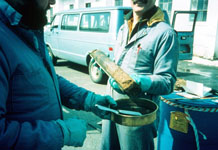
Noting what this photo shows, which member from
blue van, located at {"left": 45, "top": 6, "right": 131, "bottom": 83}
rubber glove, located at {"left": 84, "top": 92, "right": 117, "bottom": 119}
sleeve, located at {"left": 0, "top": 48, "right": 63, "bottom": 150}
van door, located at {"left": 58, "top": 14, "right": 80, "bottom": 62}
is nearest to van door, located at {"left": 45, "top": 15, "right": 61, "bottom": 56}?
blue van, located at {"left": 45, "top": 6, "right": 131, "bottom": 83}

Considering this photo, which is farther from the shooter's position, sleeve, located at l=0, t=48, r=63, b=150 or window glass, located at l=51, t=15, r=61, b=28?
window glass, located at l=51, t=15, r=61, b=28

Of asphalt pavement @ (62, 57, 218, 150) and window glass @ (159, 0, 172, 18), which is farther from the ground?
window glass @ (159, 0, 172, 18)

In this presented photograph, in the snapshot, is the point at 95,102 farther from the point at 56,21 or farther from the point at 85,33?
the point at 56,21

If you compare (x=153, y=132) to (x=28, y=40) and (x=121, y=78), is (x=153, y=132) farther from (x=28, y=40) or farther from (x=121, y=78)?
(x=28, y=40)

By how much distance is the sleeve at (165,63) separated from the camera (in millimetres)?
1716

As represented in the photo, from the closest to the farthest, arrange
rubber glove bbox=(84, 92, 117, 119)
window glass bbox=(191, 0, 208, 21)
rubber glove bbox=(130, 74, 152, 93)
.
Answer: rubber glove bbox=(84, 92, 117, 119)
rubber glove bbox=(130, 74, 152, 93)
window glass bbox=(191, 0, 208, 21)

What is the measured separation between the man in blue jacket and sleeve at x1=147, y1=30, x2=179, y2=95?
0.79 metres

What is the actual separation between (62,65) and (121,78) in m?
7.86

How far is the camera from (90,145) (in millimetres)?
3059

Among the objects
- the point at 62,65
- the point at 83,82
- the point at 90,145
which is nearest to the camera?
the point at 90,145

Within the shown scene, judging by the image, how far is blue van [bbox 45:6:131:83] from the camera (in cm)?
562

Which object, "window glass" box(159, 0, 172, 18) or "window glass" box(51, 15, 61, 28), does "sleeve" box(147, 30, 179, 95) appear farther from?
"window glass" box(159, 0, 172, 18)

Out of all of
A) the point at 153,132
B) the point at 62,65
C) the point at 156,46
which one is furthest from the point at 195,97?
the point at 62,65

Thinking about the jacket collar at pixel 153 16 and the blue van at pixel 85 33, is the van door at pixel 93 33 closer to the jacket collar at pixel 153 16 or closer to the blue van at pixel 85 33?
the blue van at pixel 85 33
